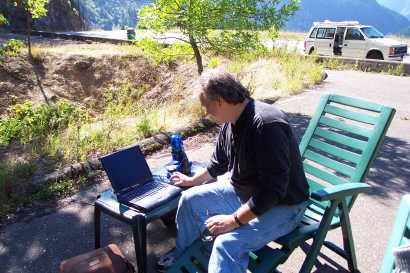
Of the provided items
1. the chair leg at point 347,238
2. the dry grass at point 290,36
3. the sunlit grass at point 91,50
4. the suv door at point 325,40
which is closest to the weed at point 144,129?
the chair leg at point 347,238

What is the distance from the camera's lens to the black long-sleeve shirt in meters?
1.88

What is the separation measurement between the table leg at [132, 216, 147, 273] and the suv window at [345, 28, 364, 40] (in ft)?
47.5

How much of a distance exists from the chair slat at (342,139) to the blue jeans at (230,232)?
0.81 metres

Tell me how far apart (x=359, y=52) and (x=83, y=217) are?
14135 mm

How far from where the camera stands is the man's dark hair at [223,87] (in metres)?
2.04

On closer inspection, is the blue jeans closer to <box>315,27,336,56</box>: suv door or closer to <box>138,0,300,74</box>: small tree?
<box>138,0,300,74</box>: small tree

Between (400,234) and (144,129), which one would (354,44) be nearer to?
(144,129)

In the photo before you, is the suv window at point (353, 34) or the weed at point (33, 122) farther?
the suv window at point (353, 34)

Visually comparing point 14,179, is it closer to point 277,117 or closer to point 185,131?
point 185,131

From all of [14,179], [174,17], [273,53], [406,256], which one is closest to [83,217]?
[14,179]

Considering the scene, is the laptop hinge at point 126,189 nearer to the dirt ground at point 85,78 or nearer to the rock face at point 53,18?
the dirt ground at point 85,78

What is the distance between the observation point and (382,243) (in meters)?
2.88

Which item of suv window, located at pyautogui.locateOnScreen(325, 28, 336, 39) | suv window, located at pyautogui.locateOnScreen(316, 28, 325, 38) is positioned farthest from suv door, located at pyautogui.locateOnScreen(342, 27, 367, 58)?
suv window, located at pyautogui.locateOnScreen(316, 28, 325, 38)

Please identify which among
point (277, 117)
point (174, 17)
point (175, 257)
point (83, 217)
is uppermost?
point (174, 17)
